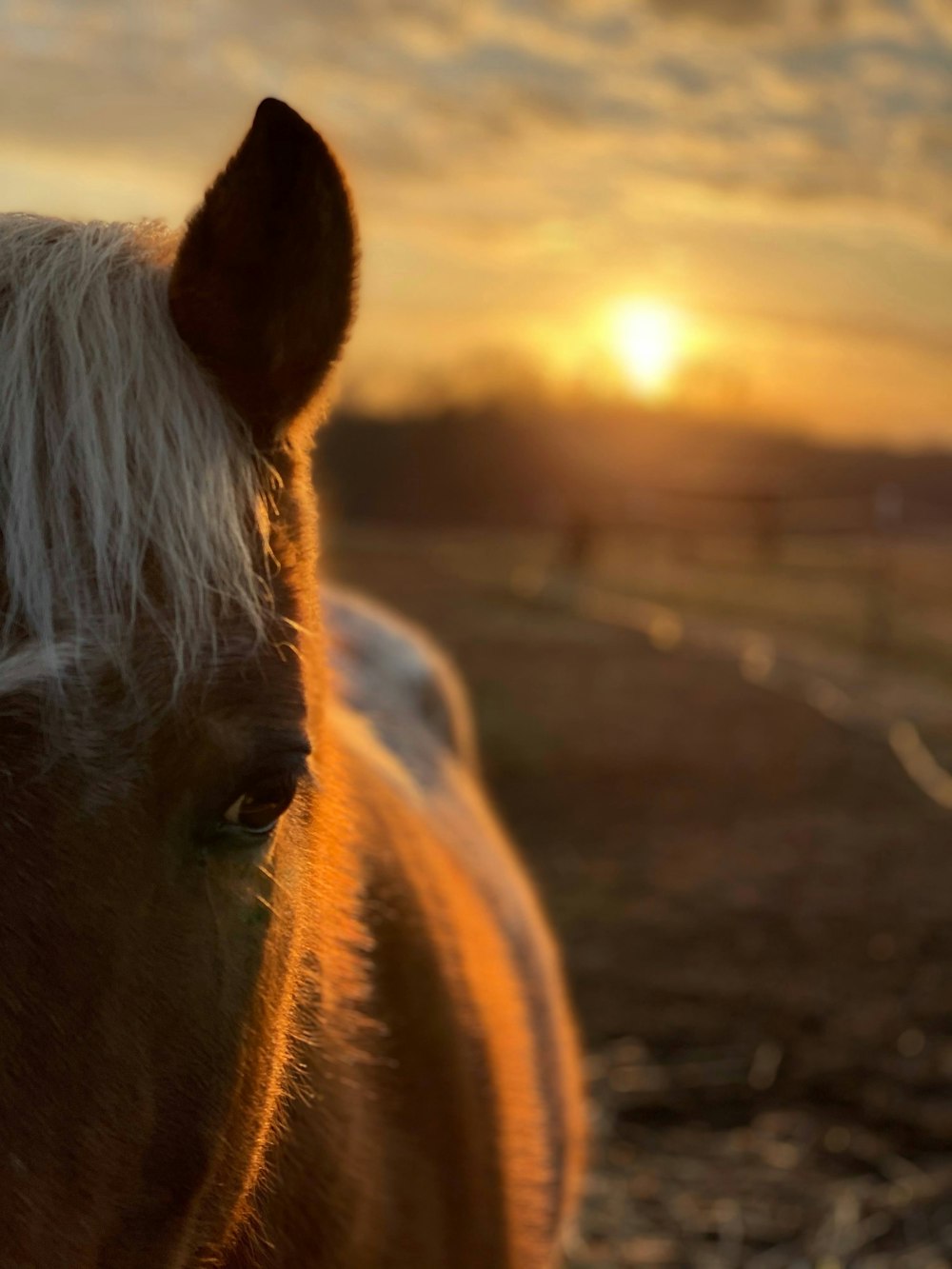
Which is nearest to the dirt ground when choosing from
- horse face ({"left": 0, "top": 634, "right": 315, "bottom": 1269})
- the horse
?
the horse

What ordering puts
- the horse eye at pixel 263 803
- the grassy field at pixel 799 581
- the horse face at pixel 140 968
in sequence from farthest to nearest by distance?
the grassy field at pixel 799 581 → the horse eye at pixel 263 803 → the horse face at pixel 140 968

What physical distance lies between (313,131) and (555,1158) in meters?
2.19

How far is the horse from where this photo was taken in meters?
1.02

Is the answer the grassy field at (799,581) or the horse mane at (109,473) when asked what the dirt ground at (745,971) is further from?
the grassy field at (799,581)

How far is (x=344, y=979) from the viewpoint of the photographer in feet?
5.69

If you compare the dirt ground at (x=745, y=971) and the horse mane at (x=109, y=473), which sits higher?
the horse mane at (x=109, y=473)

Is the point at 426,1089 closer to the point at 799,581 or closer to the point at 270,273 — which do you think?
the point at 270,273

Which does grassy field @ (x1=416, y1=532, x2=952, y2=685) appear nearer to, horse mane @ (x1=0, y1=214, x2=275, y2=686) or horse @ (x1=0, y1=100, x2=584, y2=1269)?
horse @ (x1=0, y1=100, x2=584, y2=1269)

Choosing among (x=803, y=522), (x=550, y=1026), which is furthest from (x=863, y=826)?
(x=803, y=522)

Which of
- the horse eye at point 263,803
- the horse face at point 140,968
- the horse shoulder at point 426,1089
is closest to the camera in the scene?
the horse face at point 140,968

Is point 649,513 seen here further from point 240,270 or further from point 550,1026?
point 240,270

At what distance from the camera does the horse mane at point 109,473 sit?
1.08 metres

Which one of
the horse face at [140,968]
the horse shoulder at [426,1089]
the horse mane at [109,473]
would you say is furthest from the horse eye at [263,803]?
the horse shoulder at [426,1089]

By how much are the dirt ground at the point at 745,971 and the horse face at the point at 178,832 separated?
2.50m
